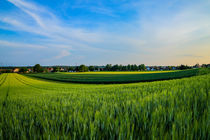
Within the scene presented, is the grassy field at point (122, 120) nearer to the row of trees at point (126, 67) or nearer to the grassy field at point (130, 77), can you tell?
the grassy field at point (130, 77)

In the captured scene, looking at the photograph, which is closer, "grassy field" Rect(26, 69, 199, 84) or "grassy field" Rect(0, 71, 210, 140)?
"grassy field" Rect(0, 71, 210, 140)

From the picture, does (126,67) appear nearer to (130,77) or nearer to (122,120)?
(130,77)

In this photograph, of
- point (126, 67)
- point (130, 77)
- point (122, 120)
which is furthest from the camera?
point (126, 67)

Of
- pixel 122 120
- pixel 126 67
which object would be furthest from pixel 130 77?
pixel 126 67

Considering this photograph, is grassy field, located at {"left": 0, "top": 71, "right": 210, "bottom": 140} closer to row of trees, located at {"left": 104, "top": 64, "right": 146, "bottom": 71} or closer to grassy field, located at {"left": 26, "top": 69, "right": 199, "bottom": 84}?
grassy field, located at {"left": 26, "top": 69, "right": 199, "bottom": 84}

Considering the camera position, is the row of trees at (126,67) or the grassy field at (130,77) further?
the row of trees at (126,67)

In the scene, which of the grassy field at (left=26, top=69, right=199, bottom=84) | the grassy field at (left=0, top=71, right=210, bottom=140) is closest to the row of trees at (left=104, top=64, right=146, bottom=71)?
the grassy field at (left=26, top=69, right=199, bottom=84)

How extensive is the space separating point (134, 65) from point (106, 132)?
177m

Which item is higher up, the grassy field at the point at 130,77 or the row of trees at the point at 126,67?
the row of trees at the point at 126,67

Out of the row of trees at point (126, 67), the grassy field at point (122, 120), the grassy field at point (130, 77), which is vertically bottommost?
the grassy field at point (130, 77)

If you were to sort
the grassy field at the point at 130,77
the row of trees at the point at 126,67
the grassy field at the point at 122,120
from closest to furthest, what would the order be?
the grassy field at the point at 122,120 < the grassy field at the point at 130,77 < the row of trees at the point at 126,67

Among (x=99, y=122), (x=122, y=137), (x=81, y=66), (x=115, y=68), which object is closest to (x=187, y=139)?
(x=122, y=137)

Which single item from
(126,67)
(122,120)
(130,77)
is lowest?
(130,77)

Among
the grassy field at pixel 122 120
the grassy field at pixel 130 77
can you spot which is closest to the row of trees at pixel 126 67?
the grassy field at pixel 130 77
